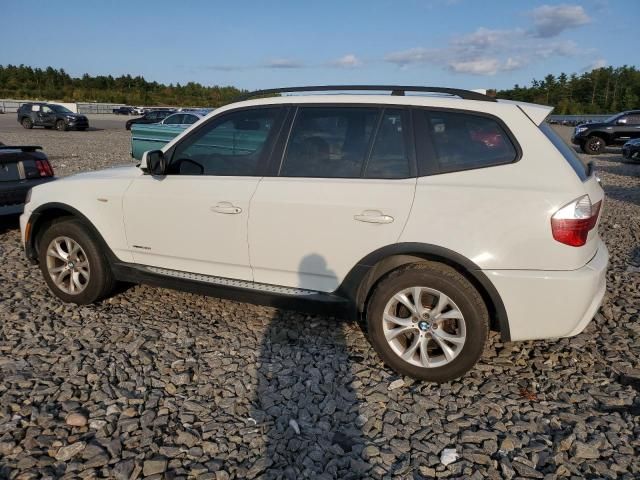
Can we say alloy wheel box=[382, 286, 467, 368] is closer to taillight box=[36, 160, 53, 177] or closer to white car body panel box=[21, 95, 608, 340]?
white car body panel box=[21, 95, 608, 340]

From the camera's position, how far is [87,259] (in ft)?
14.0

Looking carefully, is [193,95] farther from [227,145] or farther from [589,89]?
[227,145]

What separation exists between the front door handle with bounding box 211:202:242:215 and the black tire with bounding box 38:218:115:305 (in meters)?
1.29

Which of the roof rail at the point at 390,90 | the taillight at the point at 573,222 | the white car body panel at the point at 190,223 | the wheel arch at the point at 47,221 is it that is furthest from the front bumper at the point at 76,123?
the taillight at the point at 573,222

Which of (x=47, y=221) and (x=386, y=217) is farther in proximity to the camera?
(x=47, y=221)

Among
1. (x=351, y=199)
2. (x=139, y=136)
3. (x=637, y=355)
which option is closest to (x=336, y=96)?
(x=351, y=199)

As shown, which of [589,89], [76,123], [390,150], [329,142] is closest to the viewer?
[390,150]

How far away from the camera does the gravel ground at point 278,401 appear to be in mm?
2539

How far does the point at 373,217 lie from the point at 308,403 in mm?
1219

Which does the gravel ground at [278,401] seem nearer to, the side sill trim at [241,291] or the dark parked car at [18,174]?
the side sill trim at [241,291]

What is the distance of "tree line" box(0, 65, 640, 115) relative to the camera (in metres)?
72.4

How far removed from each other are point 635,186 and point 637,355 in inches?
387

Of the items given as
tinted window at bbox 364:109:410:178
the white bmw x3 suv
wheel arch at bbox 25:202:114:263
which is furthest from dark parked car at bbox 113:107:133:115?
tinted window at bbox 364:109:410:178

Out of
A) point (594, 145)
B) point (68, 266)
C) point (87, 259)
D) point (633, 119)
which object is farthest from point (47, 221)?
point (633, 119)
